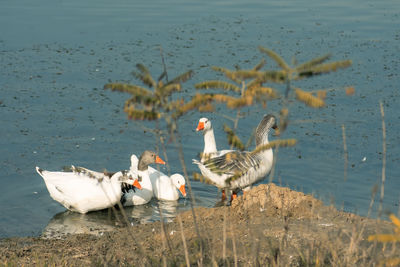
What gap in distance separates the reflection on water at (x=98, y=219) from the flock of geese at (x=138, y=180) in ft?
0.41

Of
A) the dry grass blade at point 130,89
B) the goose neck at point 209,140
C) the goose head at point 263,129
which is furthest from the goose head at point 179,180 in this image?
the dry grass blade at point 130,89

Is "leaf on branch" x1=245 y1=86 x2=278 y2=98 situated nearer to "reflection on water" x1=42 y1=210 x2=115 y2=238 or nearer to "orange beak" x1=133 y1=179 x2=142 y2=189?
"reflection on water" x1=42 y1=210 x2=115 y2=238

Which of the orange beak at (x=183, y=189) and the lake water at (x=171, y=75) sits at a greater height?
the lake water at (x=171, y=75)

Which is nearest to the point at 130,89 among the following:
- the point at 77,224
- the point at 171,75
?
the point at 77,224

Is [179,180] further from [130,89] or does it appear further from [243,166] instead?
[130,89]

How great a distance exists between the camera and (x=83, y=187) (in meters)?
9.50

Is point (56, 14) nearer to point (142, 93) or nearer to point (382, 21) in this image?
point (382, 21)

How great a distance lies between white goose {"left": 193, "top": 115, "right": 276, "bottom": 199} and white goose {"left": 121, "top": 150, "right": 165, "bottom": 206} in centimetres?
95

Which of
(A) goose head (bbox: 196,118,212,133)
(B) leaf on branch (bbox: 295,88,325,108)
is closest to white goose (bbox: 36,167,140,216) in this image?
(A) goose head (bbox: 196,118,212,133)

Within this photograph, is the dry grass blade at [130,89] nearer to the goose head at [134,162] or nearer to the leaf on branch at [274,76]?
the leaf on branch at [274,76]

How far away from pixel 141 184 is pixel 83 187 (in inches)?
37.8

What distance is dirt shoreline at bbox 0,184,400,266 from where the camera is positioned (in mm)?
6094

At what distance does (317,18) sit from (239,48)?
3570mm

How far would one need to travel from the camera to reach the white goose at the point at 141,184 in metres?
9.87
